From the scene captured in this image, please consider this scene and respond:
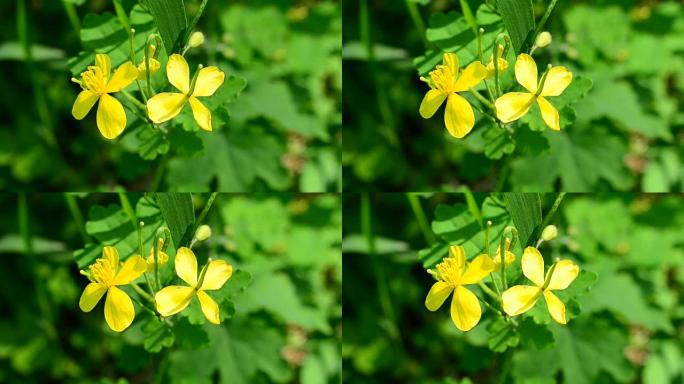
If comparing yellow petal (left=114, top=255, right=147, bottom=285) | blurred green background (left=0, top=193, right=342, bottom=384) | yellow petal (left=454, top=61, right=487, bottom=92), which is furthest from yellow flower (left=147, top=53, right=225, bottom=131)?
yellow petal (left=454, top=61, right=487, bottom=92)

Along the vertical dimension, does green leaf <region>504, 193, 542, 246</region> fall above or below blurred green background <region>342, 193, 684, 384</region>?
above

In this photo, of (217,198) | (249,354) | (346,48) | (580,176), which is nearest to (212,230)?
(217,198)

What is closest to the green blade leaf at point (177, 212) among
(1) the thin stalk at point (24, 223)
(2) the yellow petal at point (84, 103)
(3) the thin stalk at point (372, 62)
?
(2) the yellow petal at point (84, 103)

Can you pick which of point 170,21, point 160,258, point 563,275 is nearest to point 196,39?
point 170,21

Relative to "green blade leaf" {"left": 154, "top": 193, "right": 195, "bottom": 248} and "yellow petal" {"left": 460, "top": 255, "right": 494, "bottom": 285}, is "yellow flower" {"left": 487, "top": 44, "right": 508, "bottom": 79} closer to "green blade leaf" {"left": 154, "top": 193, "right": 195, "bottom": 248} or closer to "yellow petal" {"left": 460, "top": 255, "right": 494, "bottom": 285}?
"yellow petal" {"left": 460, "top": 255, "right": 494, "bottom": 285}

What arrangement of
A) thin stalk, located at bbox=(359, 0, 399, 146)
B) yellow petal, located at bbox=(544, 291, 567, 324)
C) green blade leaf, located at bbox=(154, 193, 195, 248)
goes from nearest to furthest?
yellow petal, located at bbox=(544, 291, 567, 324) → green blade leaf, located at bbox=(154, 193, 195, 248) → thin stalk, located at bbox=(359, 0, 399, 146)

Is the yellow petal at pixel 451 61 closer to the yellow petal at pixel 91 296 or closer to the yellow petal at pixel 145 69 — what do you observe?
the yellow petal at pixel 145 69
